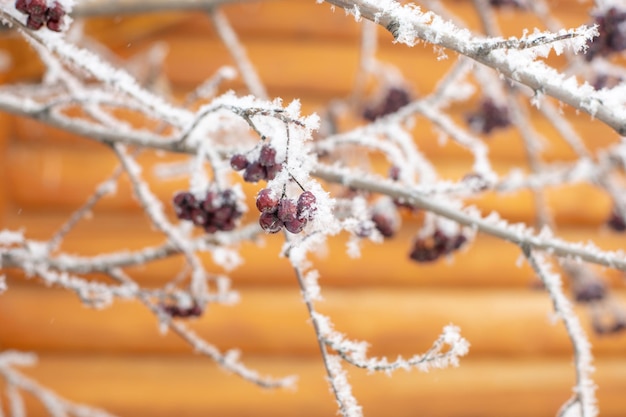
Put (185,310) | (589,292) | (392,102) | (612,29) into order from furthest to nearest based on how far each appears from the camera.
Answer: (392,102) → (589,292) → (185,310) → (612,29)

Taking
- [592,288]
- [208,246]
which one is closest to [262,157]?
[208,246]

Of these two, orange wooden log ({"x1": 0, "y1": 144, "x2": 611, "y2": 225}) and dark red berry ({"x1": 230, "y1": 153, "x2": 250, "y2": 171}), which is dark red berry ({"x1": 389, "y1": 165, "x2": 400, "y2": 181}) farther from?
orange wooden log ({"x1": 0, "y1": 144, "x2": 611, "y2": 225})

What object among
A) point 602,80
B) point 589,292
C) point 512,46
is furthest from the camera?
point 589,292

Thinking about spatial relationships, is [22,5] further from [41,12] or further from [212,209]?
[212,209]

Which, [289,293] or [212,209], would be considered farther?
[289,293]

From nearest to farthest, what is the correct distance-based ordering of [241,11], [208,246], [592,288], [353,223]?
[353,223], [208,246], [592,288], [241,11]

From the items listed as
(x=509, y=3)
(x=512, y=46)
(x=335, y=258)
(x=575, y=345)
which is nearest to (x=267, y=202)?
(x=512, y=46)

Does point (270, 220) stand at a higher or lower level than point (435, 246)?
lower

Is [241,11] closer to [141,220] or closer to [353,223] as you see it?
[141,220]
